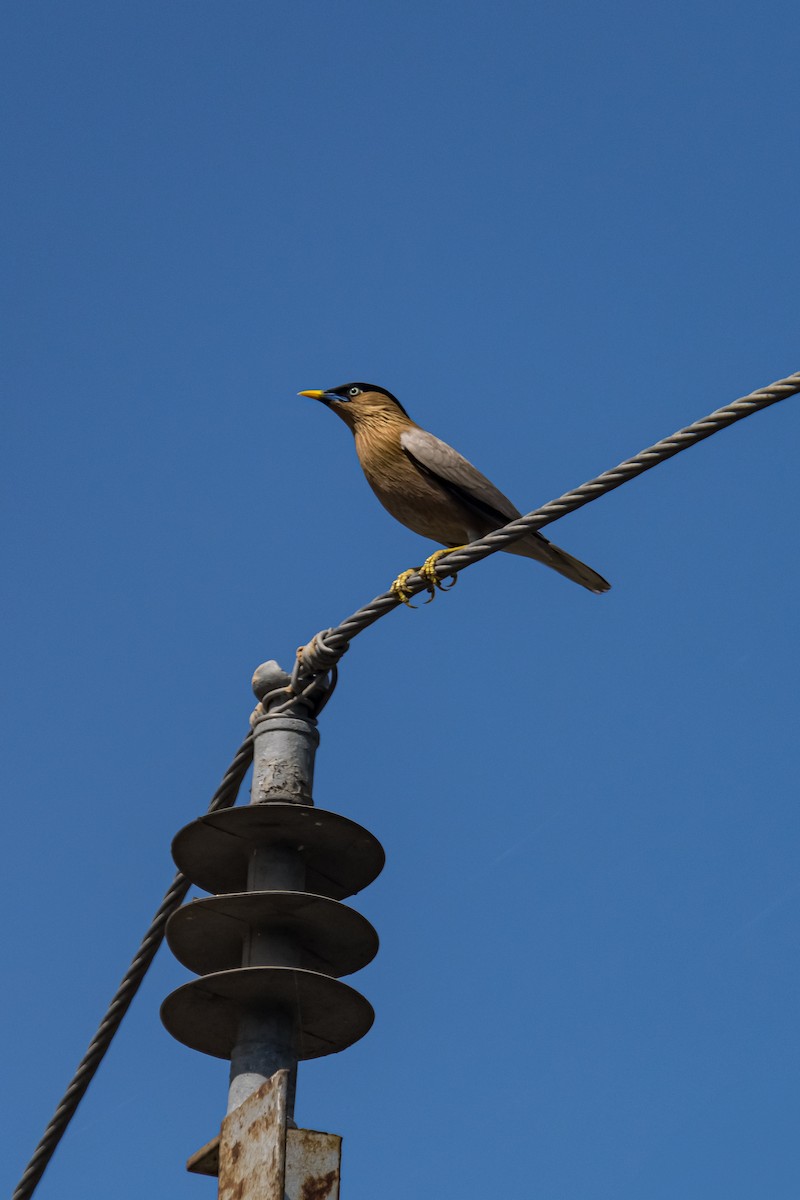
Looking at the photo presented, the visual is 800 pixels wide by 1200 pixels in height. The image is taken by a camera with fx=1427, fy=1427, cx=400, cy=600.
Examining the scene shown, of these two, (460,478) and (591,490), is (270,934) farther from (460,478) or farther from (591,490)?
(460,478)

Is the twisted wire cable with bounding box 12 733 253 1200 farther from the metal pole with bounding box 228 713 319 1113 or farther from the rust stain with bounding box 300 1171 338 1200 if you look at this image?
the rust stain with bounding box 300 1171 338 1200

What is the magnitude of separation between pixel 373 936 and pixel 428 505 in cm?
416

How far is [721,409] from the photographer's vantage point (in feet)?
12.8

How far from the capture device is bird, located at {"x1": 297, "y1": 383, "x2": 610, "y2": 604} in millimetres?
7398

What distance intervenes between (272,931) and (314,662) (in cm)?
84

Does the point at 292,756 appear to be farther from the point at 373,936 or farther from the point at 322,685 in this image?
the point at 373,936

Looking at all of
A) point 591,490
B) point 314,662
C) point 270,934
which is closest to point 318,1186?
point 270,934

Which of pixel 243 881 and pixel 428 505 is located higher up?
pixel 428 505

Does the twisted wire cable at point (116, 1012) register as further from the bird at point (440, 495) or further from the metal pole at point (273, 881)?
the bird at point (440, 495)

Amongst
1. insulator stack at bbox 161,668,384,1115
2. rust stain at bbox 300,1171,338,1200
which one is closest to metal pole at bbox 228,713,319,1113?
insulator stack at bbox 161,668,384,1115

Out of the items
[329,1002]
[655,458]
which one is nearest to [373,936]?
[329,1002]

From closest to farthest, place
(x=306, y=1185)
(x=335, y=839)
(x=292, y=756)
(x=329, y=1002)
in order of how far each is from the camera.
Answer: (x=306, y=1185), (x=329, y=1002), (x=335, y=839), (x=292, y=756)

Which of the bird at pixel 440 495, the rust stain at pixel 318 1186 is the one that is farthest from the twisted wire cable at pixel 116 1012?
the bird at pixel 440 495

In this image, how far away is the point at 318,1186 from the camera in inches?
108
